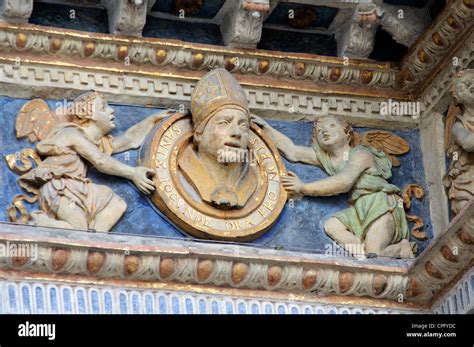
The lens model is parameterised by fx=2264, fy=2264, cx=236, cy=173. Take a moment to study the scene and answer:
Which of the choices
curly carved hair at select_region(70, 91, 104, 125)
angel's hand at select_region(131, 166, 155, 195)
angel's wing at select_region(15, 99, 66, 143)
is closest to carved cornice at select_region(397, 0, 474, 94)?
angel's hand at select_region(131, 166, 155, 195)

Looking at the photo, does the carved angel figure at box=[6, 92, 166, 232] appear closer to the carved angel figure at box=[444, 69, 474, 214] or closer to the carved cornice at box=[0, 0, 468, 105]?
the carved cornice at box=[0, 0, 468, 105]

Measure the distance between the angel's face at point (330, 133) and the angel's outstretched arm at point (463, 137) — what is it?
508 mm

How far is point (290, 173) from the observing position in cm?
977

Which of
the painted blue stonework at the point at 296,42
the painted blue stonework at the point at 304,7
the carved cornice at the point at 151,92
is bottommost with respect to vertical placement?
the carved cornice at the point at 151,92

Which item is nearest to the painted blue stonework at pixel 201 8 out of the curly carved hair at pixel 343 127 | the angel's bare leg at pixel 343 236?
the curly carved hair at pixel 343 127

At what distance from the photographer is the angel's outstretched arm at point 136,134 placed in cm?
959

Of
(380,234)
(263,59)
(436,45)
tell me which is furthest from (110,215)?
(436,45)

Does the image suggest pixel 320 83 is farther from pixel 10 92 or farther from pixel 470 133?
pixel 10 92

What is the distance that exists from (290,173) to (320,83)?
1.58ft

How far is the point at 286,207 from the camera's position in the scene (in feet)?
31.8

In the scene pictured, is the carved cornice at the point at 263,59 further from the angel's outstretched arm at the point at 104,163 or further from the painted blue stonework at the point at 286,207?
the angel's outstretched arm at the point at 104,163

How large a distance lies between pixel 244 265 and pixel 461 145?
1119 mm

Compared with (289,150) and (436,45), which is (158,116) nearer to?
(289,150)

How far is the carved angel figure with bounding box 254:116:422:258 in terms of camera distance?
31.6ft
